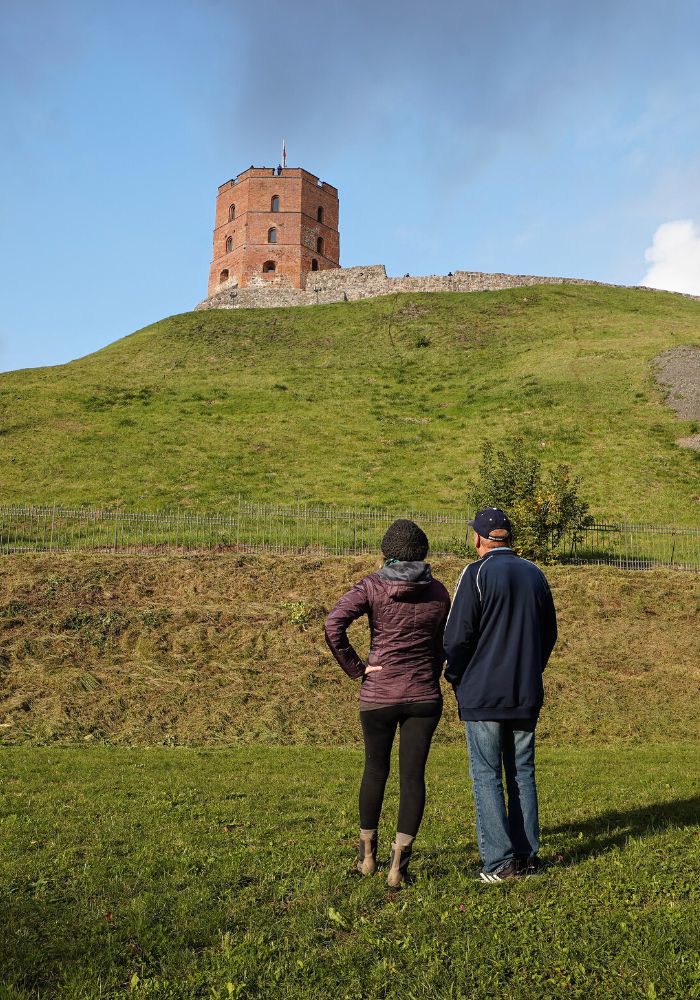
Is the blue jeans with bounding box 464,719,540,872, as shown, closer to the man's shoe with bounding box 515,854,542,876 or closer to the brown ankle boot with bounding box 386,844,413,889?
the man's shoe with bounding box 515,854,542,876

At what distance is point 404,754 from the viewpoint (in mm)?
5441

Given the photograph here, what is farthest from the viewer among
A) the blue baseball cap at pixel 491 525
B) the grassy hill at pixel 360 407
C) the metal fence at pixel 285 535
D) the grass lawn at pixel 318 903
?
the grassy hill at pixel 360 407

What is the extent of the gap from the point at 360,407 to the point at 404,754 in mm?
37916

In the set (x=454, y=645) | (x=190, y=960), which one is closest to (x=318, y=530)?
(x=454, y=645)

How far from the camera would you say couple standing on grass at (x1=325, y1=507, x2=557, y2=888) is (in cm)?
541

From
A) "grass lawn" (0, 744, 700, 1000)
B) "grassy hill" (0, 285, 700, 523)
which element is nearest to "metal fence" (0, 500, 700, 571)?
"grassy hill" (0, 285, 700, 523)

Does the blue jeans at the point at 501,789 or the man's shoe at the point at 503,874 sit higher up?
the blue jeans at the point at 501,789

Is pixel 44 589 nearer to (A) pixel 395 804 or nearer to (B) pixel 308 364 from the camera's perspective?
(A) pixel 395 804

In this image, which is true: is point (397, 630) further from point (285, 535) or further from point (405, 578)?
point (285, 535)

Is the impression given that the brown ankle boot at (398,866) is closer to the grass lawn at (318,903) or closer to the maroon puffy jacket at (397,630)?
the grass lawn at (318,903)

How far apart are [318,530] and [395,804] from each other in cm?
1508

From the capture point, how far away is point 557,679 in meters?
15.3

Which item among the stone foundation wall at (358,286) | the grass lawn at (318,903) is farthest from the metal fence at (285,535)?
the stone foundation wall at (358,286)

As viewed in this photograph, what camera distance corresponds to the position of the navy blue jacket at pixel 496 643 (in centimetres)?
551
